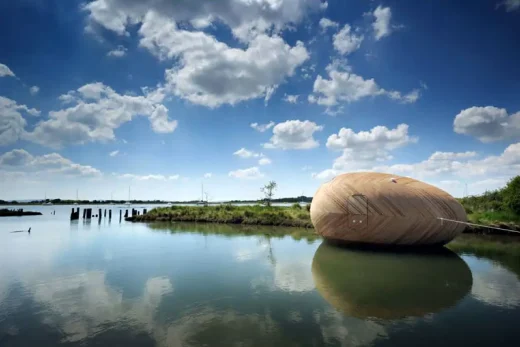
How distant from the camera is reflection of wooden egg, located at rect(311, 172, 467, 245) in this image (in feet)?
38.1

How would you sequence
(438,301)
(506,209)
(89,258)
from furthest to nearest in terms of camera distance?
(506,209), (89,258), (438,301)

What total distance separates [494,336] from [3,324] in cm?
848

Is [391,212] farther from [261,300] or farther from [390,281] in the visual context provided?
[261,300]

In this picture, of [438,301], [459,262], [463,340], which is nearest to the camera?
[463,340]

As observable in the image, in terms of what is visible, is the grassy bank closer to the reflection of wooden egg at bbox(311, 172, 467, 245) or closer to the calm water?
the reflection of wooden egg at bbox(311, 172, 467, 245)

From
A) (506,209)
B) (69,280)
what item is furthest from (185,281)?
(506,209)

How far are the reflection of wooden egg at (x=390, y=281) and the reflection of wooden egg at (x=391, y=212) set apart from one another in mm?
741

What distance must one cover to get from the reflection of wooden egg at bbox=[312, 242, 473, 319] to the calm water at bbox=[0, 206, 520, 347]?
0.03 m

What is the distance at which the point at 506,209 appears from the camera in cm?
2120

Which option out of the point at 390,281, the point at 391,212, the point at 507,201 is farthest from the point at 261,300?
the point at 507,201

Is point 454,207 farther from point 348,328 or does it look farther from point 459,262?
point 348,328

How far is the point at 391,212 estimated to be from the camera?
38.4 feet

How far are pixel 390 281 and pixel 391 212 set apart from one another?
173 inches

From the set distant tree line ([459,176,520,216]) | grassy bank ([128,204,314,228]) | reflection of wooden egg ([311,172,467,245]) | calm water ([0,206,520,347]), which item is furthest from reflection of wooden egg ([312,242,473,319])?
distant tree line ([459,176,520,216])
